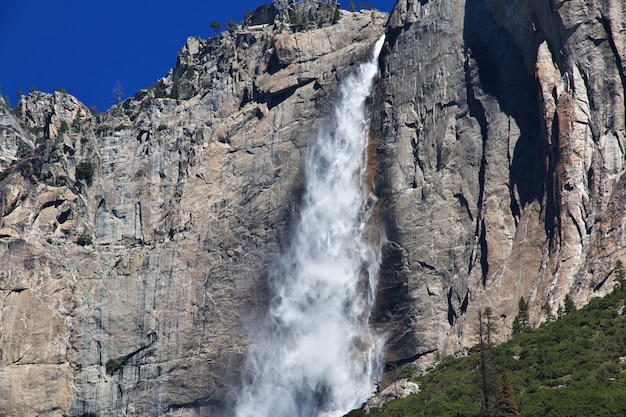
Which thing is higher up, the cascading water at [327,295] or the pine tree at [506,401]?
the cascading water at [327,295]

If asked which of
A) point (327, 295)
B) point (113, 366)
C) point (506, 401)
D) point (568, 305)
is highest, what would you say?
point (327, 295)

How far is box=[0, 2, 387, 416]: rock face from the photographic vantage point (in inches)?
3932

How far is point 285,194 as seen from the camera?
100625 millimetres

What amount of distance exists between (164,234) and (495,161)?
93.8 ft

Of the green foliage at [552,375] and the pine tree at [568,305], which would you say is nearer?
the green foliage at [552,375]

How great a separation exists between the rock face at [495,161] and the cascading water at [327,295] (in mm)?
2402

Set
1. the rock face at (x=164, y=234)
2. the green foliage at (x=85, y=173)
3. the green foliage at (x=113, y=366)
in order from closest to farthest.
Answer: the rock face at (x=164, y=234) < the green foliage at (x=113, y=366) < the green foliage at (x=85, y=173)

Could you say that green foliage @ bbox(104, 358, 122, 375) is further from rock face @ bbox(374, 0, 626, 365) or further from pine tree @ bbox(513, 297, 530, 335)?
pine tree @ bbox(513, 297, 530, 335)

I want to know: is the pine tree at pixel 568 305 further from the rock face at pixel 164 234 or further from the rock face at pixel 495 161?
the rock face at pixel 164 234

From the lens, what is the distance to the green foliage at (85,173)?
10975cm

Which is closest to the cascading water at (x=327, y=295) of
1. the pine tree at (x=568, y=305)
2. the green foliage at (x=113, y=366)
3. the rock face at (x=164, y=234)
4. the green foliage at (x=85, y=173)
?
the rock face at (x=164, y=234)

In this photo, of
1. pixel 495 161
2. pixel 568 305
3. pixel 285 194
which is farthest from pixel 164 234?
pixel 568 305

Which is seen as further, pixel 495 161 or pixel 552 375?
pixel 495 161

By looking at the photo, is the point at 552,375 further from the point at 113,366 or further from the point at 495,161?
the point at 113,366
